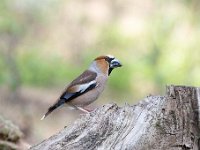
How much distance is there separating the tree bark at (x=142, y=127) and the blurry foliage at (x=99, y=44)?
7349mm

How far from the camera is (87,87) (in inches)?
249

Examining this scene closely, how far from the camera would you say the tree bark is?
4090mm

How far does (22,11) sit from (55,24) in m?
1.61

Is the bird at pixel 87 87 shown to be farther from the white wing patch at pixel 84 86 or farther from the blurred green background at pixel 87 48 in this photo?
the blurred green background at pixel 87 48

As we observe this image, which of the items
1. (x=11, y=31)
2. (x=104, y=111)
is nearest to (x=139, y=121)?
(x=104, y=111)

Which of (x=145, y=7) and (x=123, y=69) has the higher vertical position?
(x=145, y=7)

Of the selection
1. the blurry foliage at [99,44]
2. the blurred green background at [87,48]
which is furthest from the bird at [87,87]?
the blurry foliage at [99,44]

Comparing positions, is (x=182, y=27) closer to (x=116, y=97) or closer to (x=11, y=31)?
(x=116, y=97)

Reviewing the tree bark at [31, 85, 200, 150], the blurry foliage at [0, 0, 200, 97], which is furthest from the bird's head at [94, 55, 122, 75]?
the blurry foliage at [0, 0, 200, 97]

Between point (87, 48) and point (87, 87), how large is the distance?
9.07 meters

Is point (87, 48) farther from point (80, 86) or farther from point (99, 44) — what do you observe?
point (80, 86)

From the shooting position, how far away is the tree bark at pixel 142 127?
4.09 m

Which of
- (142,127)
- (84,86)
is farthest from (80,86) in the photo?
(142,127)

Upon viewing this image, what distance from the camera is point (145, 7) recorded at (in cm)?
1677
